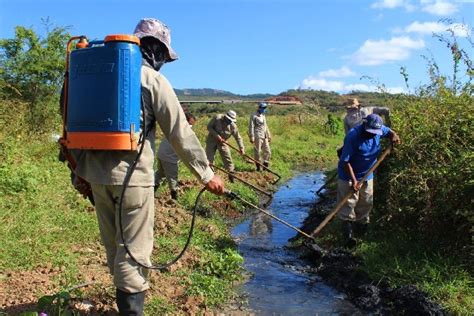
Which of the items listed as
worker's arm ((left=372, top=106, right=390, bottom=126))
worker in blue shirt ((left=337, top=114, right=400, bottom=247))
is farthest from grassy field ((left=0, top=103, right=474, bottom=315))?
worker's arm ((left=372, top=106, right=390, bottom=126))

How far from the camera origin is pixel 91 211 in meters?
6.91

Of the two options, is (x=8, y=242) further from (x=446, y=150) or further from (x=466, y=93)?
(x=466, y=93)

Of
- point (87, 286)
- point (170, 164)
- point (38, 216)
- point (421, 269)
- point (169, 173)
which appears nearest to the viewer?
point (87, 286)

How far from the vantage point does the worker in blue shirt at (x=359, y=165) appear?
6.50 m

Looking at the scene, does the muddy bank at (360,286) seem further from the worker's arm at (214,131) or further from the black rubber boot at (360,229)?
the worker's arm at (214,131)

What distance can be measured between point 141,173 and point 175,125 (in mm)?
397

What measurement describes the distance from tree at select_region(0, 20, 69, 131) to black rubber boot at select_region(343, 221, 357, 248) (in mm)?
9632

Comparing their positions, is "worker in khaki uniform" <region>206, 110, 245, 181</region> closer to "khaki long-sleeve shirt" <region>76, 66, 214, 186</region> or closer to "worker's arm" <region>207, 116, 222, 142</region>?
"worker's arm" <region>207, 116, 222, 142</region>

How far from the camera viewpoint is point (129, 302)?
3.30 meters

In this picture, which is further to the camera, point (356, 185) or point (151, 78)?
point (356, 185)

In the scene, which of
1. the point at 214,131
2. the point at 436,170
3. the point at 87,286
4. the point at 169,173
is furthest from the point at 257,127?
the point at 87,286

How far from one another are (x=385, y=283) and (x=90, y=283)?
10.3 ft

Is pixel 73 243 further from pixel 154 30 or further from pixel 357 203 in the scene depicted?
pixel 357 203

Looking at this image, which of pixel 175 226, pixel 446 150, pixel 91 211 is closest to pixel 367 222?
pixel 446 150
